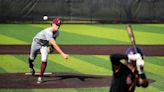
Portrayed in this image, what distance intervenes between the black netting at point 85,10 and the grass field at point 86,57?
4.54 ft

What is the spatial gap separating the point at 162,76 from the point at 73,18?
2046 cm

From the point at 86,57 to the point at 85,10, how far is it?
16.6 m

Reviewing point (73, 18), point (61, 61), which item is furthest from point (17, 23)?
point (61, 61)

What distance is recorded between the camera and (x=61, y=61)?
54.5 feet

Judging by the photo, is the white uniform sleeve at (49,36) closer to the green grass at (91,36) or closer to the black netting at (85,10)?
the green grass at (91,36)

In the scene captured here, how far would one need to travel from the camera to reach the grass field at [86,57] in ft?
45.8

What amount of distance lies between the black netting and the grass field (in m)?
1.38

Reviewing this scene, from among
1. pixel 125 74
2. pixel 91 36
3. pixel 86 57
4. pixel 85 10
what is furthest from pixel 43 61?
pixel 85 10

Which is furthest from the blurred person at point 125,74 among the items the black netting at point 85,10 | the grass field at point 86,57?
the black netting at point 85,10

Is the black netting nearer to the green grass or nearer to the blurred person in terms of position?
the green grass

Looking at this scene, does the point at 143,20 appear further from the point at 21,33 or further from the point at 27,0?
the point at 21,33

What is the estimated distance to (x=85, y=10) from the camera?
3375cm

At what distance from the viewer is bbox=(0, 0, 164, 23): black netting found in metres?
33.3

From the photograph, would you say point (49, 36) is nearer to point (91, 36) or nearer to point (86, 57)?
point (86, 57)
